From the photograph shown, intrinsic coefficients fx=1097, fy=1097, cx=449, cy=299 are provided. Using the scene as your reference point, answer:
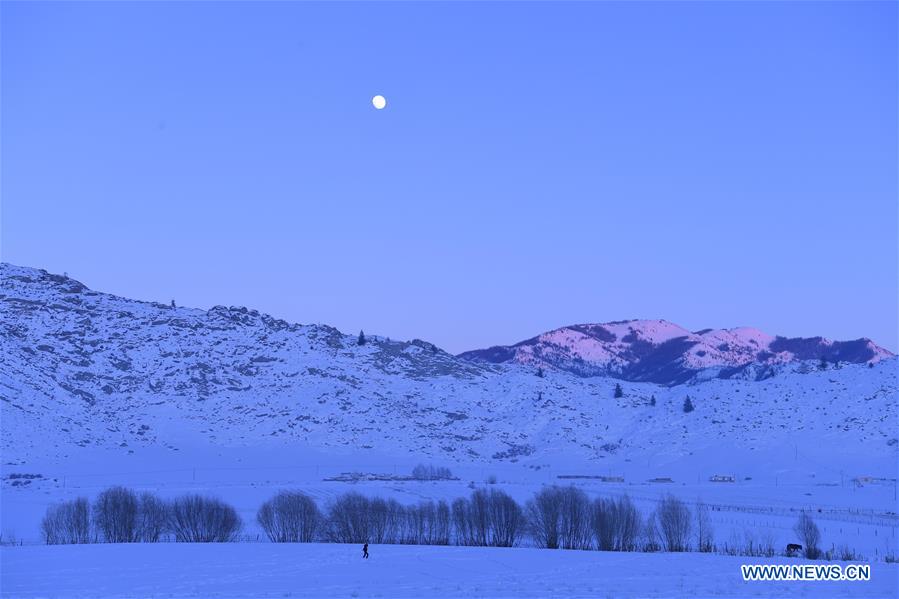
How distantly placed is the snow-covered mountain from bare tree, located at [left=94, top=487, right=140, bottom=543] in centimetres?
6666

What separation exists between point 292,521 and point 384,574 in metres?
26.0

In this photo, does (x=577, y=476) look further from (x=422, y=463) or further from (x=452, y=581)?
(x=452, y=581)

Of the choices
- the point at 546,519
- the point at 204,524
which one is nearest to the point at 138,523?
the point at 204,524

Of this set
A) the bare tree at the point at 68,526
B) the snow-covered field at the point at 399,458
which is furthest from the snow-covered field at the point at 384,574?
the bare tree at the point at 68,526

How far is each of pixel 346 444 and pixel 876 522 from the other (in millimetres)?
90625

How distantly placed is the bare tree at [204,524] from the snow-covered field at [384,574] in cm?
909

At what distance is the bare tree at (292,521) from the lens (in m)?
74.3

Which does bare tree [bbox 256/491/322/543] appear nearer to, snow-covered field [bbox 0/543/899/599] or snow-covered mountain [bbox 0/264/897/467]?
snow-covered field [bbox 0/543/899/599]

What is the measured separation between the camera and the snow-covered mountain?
516ft

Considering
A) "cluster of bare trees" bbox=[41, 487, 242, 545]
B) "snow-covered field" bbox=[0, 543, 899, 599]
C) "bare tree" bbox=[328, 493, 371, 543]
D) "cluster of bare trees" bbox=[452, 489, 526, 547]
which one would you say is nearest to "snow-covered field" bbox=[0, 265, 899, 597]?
"snow-covered field" bbox=[0, 543, 899, 599]

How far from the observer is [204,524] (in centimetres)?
7544

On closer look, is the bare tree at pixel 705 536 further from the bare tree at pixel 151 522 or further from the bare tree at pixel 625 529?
the bare tree at pixel 151 522

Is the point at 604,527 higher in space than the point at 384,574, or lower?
higher

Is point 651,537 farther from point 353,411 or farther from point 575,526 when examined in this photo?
point 353,411
